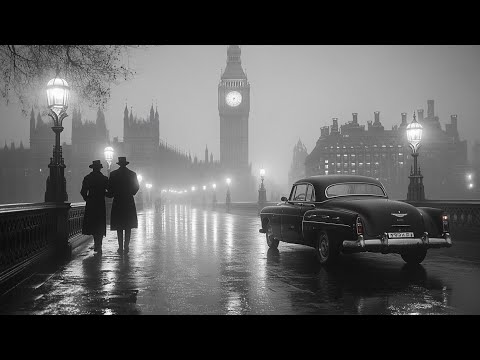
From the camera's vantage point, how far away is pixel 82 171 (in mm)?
106375

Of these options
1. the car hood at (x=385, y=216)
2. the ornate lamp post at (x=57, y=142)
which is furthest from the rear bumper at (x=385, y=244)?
the ornate lamp post at (x=57, y=142)

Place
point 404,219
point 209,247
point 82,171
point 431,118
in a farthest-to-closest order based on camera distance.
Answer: point 431,118
point 82,171
point 209,247
point 404,219

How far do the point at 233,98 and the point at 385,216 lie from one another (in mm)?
154071

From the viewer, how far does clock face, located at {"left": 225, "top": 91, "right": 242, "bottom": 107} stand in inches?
6280

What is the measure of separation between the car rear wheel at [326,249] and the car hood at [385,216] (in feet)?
2.34

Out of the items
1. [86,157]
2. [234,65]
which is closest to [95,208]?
[86,157]

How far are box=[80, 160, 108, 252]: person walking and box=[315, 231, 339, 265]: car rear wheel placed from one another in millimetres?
5193

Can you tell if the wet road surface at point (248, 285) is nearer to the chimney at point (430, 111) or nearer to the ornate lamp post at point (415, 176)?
the ornate lamp post at point (415, 176)

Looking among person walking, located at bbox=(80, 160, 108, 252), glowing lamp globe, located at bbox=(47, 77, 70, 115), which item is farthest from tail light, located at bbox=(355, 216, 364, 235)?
glowing lamp globe, located at bbox=(47, 77, 70, 115)

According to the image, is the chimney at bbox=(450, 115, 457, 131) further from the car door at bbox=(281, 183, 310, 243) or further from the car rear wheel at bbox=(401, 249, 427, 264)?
the car rear wheel at bbox=(401, 249, 427, 264)

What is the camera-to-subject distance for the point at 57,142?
11867mm
